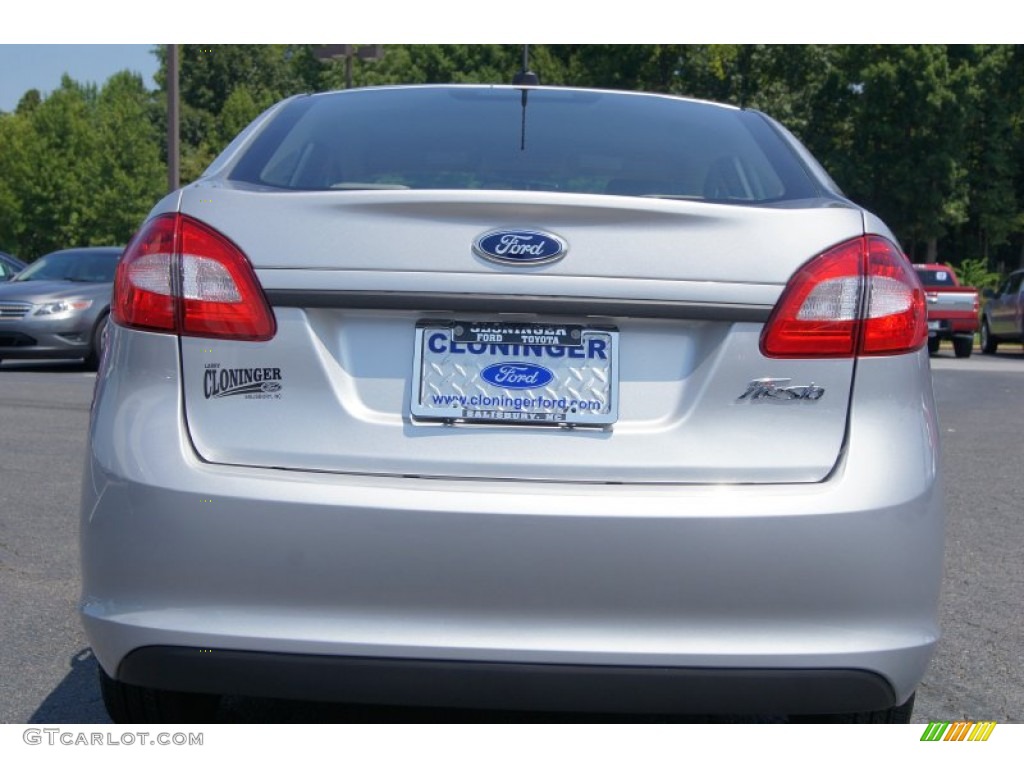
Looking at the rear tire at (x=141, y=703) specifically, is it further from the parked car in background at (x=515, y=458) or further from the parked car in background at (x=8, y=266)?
the parked car in background at (x=8, y=266)

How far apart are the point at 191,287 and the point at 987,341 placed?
82.6 ft

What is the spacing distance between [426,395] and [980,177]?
57544mm

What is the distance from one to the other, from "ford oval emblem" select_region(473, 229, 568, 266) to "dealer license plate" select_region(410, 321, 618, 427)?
0.13 m

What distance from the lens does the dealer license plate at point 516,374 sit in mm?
2711

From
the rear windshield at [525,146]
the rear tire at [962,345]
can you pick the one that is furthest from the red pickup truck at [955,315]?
the rear windshield at [525,146]

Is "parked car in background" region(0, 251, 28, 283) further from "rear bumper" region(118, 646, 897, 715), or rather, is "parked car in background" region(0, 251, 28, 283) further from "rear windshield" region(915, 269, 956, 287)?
"rear bumper" region(118, 646, 897, 715)

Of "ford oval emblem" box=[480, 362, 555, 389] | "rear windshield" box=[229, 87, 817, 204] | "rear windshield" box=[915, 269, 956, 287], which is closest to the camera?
"ford oval emblem" box=[480, 362, 555, 389]

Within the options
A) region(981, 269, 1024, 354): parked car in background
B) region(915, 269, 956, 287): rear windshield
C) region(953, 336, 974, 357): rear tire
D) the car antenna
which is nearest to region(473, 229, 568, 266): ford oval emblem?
the car antenna

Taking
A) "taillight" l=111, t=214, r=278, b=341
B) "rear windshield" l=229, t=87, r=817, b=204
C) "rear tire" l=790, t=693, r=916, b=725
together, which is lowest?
"rear tire" l=790, t=693, r=916, b=725

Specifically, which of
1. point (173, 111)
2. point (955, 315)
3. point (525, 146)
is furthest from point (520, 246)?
point (955, 315)

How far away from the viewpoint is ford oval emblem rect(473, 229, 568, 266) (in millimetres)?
2732

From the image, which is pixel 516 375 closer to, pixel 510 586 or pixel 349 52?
pixel 510 586

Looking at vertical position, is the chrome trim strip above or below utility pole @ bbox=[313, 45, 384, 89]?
above
